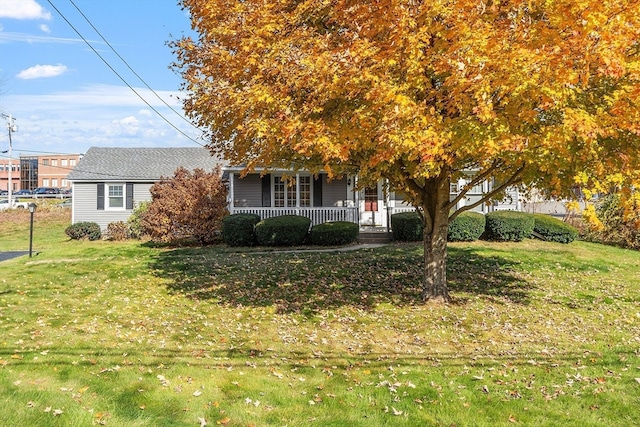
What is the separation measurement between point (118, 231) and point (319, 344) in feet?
62.3

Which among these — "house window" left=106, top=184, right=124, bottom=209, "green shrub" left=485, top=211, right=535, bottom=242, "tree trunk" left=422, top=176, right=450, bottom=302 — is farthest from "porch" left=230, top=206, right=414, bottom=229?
"tree trunk" left=422, top=176, right=450, bottom=302

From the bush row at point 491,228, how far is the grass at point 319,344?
350cm

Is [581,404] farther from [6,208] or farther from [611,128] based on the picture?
[6,208]

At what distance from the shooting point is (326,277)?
1316 centimetres

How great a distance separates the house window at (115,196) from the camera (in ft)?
89.5

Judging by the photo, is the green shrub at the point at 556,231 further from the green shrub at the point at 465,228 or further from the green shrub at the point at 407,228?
the green shrub at the point at 407,228

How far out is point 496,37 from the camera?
7055mm

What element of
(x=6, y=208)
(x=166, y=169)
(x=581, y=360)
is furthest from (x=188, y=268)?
(x=6, y=208)

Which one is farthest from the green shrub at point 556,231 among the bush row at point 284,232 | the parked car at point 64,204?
the parked car at point 64,204

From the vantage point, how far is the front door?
24016mm

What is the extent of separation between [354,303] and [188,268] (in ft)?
21.1

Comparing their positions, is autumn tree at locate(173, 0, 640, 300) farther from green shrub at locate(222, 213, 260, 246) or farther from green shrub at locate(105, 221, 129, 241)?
green shrub at locate(105, 221, 129, 241)

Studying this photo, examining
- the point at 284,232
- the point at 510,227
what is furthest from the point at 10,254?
the point at 510,227

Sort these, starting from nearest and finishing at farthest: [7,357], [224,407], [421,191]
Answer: [224,407]
[7,357]
[421,191]
